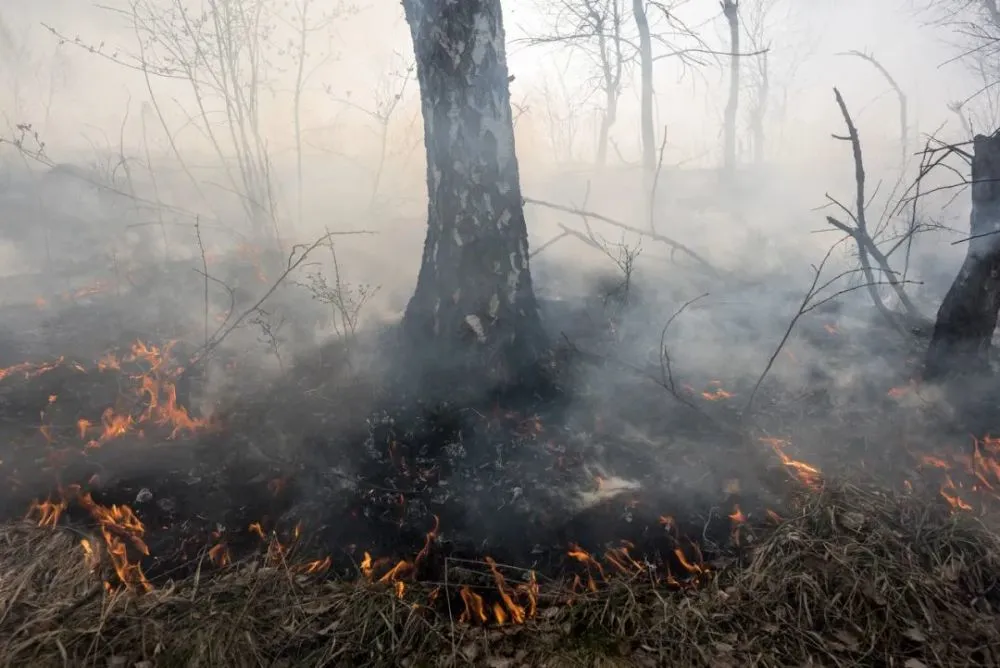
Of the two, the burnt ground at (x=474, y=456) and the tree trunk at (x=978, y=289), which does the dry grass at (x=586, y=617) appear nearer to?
the burnt ground at (x=474, y=456)

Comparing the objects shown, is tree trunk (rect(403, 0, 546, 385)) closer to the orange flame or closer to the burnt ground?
the burnt ground

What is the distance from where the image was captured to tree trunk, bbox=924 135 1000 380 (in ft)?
13.4

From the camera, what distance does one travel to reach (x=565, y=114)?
2464cm

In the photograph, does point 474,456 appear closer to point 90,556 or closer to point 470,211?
point 470,211

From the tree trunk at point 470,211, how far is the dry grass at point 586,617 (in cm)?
196

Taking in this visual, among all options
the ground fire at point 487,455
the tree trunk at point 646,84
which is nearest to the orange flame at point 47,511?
the ground fire at point 487,455

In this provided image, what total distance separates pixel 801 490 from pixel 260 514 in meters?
3.52

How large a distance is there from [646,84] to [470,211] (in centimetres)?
1141

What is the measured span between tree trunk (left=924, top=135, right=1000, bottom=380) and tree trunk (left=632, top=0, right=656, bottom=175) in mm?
9128

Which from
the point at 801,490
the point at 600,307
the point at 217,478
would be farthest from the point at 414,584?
the point at 600,307

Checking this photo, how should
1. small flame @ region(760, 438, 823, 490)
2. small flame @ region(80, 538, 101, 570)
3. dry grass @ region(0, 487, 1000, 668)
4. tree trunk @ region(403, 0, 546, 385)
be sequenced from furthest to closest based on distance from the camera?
tree trunk @ region(403, 0, 546, 385) → small flame @ region(760, 438, 823, 490) → small flame @ region(80, 538, 101, 570) → dry grass @ region(0, 487, 1000, 668)

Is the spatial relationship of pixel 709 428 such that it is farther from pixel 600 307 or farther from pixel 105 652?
pixel 105 652

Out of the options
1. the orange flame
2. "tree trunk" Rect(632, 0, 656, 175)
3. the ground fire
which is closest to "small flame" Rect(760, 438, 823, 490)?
Answer: the ground fire

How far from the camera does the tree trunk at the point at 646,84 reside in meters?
12.6
